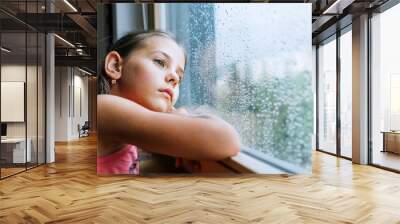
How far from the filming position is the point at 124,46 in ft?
20.7

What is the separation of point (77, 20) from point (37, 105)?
76.5 inches

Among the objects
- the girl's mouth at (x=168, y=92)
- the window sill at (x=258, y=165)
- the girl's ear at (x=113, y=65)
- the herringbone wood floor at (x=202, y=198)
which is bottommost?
the herringbone wood floor at (x=202, y=198)

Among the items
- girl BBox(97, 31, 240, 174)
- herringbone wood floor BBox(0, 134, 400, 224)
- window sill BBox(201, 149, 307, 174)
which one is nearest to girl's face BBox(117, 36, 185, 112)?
girl BBox(97, 31, 240, 174)

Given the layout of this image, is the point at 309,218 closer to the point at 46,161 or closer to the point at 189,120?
the point at 189,120

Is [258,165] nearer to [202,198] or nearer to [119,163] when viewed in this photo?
[202,198]

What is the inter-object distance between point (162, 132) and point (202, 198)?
1.59 meters

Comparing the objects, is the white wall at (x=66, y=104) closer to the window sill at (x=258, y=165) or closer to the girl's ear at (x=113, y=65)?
the girl's ear at (x=113, y=65)

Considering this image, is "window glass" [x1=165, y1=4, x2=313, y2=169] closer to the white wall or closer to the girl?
the girl

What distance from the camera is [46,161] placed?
8.38 m

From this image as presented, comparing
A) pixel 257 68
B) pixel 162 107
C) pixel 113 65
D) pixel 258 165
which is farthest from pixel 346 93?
pixel 113 65

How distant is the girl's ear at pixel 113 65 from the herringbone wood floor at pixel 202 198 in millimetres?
1666

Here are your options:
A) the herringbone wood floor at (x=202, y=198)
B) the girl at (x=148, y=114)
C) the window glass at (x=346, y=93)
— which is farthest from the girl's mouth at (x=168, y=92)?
the window glass at (x=346, y=93)

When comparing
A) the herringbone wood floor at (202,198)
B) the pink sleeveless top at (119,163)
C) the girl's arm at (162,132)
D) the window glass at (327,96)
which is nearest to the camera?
the herringbone wood floor at (202,198)

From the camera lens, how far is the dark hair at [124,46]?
627 cm
